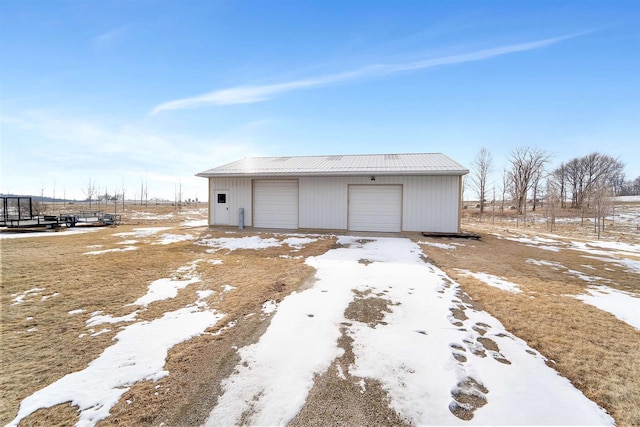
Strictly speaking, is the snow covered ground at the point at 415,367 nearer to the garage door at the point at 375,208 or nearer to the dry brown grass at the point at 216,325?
the dry brown grass at the point at 216,325

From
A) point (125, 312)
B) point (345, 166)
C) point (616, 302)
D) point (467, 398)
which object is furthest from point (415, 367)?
point (345, 166)

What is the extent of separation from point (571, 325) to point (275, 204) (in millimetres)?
10976

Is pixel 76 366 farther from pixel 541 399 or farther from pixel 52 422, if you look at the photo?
pixel 541 399

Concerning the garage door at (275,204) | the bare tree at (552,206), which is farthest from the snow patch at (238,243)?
the bare tree at (552,206)

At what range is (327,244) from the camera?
8.52 m

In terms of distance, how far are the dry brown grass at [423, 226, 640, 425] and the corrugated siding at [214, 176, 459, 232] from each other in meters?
4.58

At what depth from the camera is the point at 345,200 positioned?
11547 millimetres

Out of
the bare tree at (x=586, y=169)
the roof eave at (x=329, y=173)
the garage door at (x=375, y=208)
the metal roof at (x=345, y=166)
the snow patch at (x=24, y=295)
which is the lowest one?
the snow patch at (x=24, y=295)

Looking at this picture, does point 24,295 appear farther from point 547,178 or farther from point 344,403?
point 547,178

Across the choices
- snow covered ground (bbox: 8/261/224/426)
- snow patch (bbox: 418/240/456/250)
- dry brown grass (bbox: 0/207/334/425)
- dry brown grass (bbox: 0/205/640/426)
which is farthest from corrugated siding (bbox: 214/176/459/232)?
snow covered ground (bbox: 8/261/224/426)

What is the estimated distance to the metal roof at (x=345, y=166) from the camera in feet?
34.8

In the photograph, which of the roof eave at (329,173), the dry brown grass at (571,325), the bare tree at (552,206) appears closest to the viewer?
the dry brown grass at (571,325)

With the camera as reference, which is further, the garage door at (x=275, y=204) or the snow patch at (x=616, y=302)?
the garage door at (x=275, y=204)

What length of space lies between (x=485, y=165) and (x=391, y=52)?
25.1 meters
